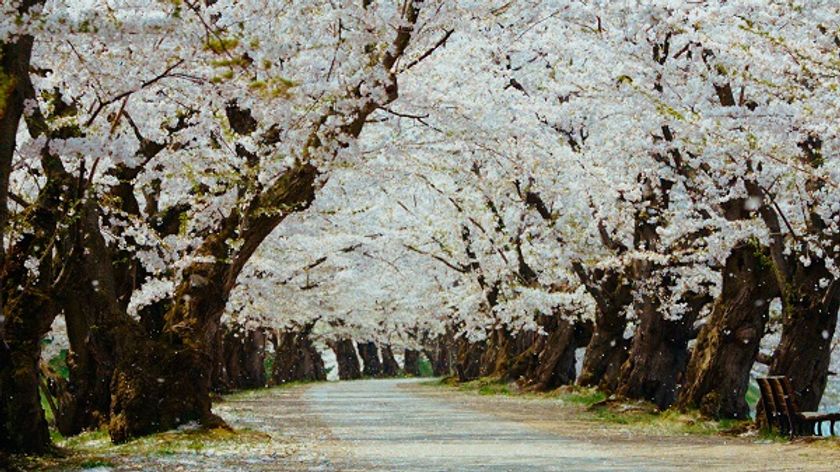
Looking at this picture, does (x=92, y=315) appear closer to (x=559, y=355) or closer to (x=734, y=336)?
(x=734, y=336)

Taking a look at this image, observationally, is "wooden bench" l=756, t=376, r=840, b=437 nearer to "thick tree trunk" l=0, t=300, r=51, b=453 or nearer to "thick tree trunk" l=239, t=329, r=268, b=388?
"thick tree trunk" l=0, t=300, r=51, b=453

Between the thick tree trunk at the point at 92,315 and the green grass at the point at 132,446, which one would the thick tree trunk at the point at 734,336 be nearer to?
the green grass at the point at 132,446

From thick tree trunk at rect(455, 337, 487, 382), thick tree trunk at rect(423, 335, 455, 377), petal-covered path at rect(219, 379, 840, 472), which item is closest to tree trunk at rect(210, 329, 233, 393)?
petal-covered path at rect(219, 379, 840, 472)

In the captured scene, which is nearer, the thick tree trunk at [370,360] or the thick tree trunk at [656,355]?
the thick tree trunk at [656,355]

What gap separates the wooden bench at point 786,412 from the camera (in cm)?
1555

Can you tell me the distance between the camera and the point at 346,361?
241 feet

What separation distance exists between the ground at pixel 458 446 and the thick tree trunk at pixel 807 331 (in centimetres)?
125

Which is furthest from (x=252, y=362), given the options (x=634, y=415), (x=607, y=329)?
(x=634, y=415)

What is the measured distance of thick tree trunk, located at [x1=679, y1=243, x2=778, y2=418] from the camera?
19.5 m

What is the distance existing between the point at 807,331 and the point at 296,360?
147 ft

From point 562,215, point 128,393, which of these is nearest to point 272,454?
point 128,393

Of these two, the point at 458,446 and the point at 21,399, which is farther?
the point at 458,446

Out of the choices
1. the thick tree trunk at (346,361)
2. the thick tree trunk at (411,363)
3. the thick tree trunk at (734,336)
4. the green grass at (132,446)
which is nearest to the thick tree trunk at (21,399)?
the green grass at (132,446)

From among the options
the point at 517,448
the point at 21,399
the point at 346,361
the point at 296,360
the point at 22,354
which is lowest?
the point at 517,448
